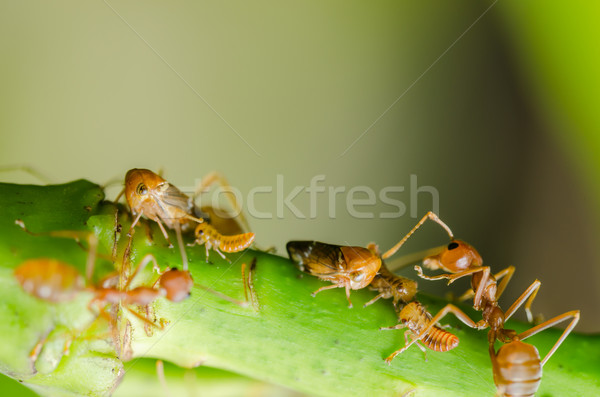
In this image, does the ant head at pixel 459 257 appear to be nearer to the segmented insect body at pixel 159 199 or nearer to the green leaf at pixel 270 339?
the green leaf at pixel 270 339

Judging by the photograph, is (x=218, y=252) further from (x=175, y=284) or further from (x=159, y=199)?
(x=159, y=199)

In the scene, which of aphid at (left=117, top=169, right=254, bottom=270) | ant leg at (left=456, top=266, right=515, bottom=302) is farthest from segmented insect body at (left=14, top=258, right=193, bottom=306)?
ant leg at (left=456, top=266, right=515, bottom=302)

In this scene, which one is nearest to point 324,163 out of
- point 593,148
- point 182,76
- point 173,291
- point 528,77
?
point 182,76

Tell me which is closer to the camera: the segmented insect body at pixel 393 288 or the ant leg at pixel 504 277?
the segmented insect body at pixel 393 288

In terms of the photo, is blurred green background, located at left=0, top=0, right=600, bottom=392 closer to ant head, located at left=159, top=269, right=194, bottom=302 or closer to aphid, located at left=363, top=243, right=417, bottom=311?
aphid, located at left=363, top=243, right=417, bottom=311

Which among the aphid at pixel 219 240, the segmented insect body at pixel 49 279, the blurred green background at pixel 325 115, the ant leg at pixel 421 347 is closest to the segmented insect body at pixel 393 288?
the ant leg at pixel 421 347

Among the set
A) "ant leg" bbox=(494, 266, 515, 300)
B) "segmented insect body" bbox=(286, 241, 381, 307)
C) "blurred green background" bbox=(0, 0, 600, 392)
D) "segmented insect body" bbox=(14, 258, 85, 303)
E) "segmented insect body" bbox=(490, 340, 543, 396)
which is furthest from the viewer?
"blurred green background" bbox=(0, 0, 600, 392)
